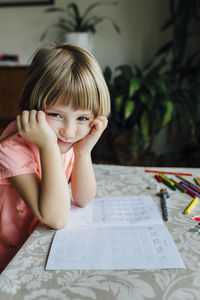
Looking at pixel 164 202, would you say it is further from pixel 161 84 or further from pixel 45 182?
pixel 161 84

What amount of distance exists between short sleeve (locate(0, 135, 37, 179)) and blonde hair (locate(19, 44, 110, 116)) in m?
0.10

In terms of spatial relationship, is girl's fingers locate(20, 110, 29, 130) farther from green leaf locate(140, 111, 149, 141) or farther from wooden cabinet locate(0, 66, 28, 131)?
wooden cabinet locate(0, 66, 28, 131)

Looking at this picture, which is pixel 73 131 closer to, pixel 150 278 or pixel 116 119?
pixel 150 278

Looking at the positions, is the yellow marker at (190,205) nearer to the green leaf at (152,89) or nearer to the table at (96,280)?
the table at (96,280)

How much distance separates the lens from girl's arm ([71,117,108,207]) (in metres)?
0.67

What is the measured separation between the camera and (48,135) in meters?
0.57

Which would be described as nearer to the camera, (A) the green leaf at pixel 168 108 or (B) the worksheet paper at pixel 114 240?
(B) the worksheet paper at pixel 114 240

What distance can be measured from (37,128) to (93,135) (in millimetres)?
181

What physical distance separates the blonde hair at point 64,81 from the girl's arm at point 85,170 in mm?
48

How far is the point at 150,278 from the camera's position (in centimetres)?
41

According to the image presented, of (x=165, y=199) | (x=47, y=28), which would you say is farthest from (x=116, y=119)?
(x=165, y=199)

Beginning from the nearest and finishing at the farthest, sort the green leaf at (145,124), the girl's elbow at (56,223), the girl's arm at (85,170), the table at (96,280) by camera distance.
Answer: the table at (96,280) → the girl's elbow at (56,223) → the girl's arm at (85,170) → the green leaf at (145,124)

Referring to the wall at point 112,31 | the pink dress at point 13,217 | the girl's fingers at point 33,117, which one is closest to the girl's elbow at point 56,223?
the pink dress at point 13,217

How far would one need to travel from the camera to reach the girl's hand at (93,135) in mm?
676
